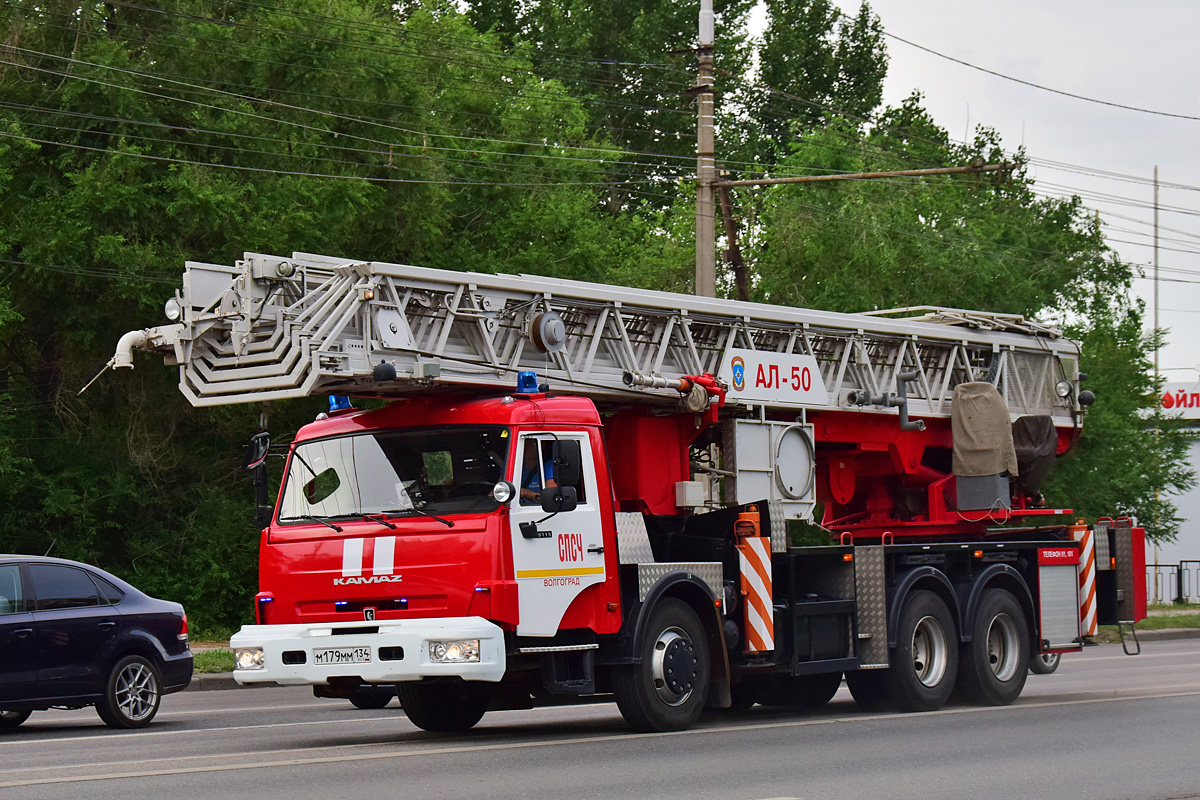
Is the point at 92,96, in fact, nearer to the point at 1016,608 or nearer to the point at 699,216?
the point at 699,216

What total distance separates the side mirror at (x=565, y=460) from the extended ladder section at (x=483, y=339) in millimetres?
848

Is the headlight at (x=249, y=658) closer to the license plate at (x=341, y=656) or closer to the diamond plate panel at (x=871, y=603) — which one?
the license plate at (x=341, y=656)

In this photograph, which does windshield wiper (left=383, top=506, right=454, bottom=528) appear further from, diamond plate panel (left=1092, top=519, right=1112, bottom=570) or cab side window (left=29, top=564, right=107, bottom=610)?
diamond plate panel (left=1092, top=519, right=1112, bottom=570)

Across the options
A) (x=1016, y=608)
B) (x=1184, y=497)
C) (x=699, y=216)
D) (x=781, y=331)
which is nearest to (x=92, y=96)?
(x=699, y=216)

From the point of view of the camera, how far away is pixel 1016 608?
1641 centimetres

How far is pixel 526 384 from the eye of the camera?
40.4ft

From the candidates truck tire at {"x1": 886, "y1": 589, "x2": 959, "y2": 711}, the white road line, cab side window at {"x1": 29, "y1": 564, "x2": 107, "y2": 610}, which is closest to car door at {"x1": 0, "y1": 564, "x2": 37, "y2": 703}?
cab side window at {"x1": 29, "y1": 564, "x2": 107, "y2": 610}

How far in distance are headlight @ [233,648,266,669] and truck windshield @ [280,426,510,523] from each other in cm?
101

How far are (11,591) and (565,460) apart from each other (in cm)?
548

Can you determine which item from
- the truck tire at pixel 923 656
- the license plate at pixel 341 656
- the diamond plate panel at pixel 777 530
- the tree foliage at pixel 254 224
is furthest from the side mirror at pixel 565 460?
the tree foliage at pixel 254 224

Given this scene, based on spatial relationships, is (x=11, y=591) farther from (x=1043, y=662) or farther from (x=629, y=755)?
(x=1043, y=662)

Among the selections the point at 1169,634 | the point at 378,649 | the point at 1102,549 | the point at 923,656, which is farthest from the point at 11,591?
the point at 1169,634

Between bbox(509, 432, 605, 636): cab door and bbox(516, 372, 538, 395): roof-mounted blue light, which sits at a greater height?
bbox(516, 372, 538, 395): roof-mounted blue light

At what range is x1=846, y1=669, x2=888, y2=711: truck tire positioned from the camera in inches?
595
